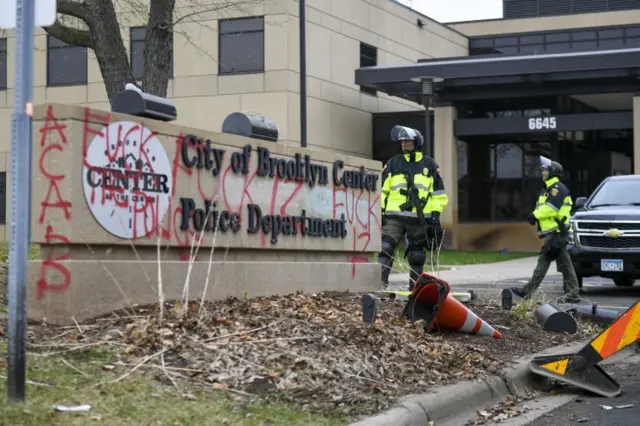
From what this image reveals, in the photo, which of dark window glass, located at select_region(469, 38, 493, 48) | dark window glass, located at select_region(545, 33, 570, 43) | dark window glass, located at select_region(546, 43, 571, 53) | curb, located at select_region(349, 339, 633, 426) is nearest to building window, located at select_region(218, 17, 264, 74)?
dark window glass, located at select_region(469, 38, 493, 48)

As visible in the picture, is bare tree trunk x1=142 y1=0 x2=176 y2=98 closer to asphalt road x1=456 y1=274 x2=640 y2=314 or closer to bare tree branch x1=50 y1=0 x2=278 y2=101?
bare tree branch x1=50 y1=0 x2=278 y2=101

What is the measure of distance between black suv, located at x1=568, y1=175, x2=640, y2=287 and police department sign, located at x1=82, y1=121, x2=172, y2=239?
387 inches

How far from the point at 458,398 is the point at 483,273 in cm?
1506

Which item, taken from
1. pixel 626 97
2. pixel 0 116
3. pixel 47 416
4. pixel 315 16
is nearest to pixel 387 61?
pixel 315 16

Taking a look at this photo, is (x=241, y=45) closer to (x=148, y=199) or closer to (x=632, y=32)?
(x=632, y=32)

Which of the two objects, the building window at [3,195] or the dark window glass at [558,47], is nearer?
the building window at [3,195]

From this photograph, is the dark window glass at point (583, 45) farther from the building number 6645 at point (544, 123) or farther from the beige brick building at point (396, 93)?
the building number 6645 at point (544, 123)

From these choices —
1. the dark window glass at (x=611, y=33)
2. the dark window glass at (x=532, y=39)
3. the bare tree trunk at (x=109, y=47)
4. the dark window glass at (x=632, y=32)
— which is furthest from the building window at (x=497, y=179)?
the bare tree trunk at (x=109, y=47)

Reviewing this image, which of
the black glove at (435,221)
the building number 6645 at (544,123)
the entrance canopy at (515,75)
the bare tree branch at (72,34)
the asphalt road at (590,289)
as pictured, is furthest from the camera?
the building number 6645 at (544,123)

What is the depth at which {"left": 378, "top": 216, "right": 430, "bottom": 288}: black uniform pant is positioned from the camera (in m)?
12.0

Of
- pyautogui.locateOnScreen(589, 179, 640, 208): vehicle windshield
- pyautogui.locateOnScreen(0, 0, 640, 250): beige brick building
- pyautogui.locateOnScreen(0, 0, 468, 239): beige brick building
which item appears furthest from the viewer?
pyautogui.locateOnScreen(0, 0, 640, 250): beige brick building

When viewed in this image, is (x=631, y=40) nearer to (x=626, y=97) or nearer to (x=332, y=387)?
(x=626, y=97)

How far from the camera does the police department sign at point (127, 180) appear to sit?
805 cm

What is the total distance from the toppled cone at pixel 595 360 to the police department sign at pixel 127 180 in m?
3.29
